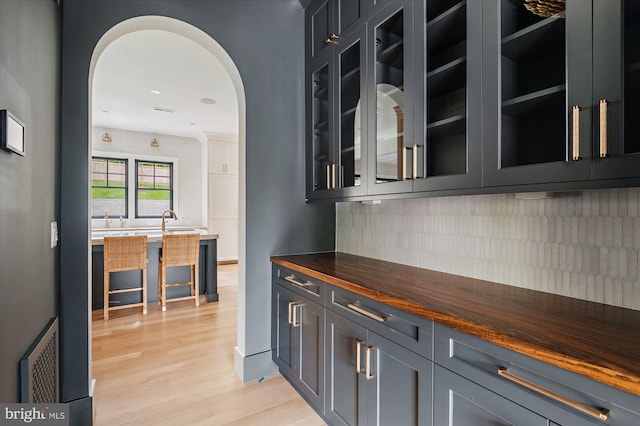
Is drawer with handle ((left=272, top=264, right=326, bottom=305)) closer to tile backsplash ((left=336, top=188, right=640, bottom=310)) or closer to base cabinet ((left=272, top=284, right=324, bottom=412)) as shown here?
base cabinet ((left=272, top=284, right=324, bottom=412))

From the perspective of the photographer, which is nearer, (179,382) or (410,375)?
(410,375)

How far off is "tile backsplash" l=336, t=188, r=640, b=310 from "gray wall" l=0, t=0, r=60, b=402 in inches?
73.4

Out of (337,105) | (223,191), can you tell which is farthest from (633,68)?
(223,191)

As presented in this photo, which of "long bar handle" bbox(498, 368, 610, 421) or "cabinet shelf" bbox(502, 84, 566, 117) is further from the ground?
"cabinet shelf" bbox(502, 84, 566, 117)

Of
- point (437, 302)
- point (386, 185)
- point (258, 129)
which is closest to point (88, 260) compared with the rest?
point (258, 129)

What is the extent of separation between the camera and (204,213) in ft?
24.9

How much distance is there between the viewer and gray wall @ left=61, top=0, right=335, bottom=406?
1863 millimetres

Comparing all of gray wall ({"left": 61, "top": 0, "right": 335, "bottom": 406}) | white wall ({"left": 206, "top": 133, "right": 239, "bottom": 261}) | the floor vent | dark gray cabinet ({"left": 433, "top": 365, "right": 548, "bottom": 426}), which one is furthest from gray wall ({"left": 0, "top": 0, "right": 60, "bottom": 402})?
white wall ({"left": 206, "top": 133, "right": 239, "bottom": 261})

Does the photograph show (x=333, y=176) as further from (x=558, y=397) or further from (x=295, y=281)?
(x=558, y=397)

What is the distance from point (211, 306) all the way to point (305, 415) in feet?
8.70

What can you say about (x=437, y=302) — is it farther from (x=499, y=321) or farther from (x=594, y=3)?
(x=594, y=3)

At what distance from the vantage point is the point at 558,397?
0.81m

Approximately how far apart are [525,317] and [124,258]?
4.07 meters

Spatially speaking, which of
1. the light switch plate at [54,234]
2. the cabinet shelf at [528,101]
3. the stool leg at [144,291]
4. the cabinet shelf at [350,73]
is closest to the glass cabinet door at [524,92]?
the cabinet shelf at [528,101]
